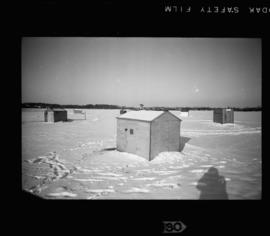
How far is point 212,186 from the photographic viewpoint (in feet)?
15.0

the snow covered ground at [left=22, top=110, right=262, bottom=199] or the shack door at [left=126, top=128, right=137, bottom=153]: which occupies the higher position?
the shack door at [left=126, top=128, right=137, bottom=153]

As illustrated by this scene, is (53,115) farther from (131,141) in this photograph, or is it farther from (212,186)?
(212,186)

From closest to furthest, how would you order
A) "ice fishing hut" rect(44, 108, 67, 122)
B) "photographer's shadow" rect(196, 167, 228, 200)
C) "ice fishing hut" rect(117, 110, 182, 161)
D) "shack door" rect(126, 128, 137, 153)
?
"photographer's shadow" rect(196, 167, 228, 200) → "ice fishing hut" rect(117, 110, 182, 161) → "shack door" rect(126, 128, 137, 153) → "ice fishing hut" rect(44, 108, 67, 122)

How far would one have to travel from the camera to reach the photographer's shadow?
4.12 metres

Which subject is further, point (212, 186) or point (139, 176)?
point (139, 176)

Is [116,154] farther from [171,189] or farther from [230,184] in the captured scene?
[230,184]

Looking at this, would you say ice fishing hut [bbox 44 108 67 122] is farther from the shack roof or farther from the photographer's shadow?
the photographer's shadow

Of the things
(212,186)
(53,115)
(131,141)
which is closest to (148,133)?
(131,141)

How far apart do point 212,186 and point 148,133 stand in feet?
9.62

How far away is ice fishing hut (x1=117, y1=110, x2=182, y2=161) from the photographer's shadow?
2.22 metres

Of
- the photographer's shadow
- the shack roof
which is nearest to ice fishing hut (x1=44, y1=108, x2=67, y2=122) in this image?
the shack roof

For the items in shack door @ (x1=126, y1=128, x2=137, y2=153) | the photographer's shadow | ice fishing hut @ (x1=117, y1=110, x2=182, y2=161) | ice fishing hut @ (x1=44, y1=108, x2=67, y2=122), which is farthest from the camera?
ice fishing hut @ (x1=44, y1=108, x2=67, y2=122)
